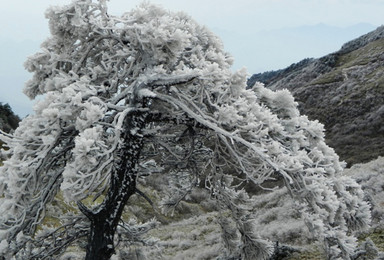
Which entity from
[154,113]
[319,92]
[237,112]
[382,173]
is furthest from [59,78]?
[319,92]

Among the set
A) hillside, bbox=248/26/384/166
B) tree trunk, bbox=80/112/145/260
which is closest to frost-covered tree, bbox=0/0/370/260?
tree trunk, bbox=80/112/145/260

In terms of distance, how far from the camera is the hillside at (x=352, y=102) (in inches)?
1732

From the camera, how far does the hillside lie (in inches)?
1732

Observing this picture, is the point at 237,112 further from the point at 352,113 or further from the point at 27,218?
the point at 352,113

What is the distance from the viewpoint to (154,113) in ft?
26.7

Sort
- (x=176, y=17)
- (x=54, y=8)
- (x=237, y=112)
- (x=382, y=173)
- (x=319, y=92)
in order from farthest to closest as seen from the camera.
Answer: (x=319, y=92) → (x=382, y=173) → (x=176, y=17) → (x=54, y=8) → (x=237, y=112)

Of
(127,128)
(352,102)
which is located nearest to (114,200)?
(127,128)

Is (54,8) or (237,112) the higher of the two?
(54,8)

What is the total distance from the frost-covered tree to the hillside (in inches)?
1338

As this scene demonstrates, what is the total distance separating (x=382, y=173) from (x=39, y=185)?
15.0 metres

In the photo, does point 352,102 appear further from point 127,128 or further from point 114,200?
point 114,200

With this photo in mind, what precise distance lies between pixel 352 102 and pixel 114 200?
54.8m

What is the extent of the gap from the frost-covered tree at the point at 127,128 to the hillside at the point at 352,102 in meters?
34.0

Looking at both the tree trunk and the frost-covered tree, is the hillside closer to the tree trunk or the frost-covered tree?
the frost-covered tree
